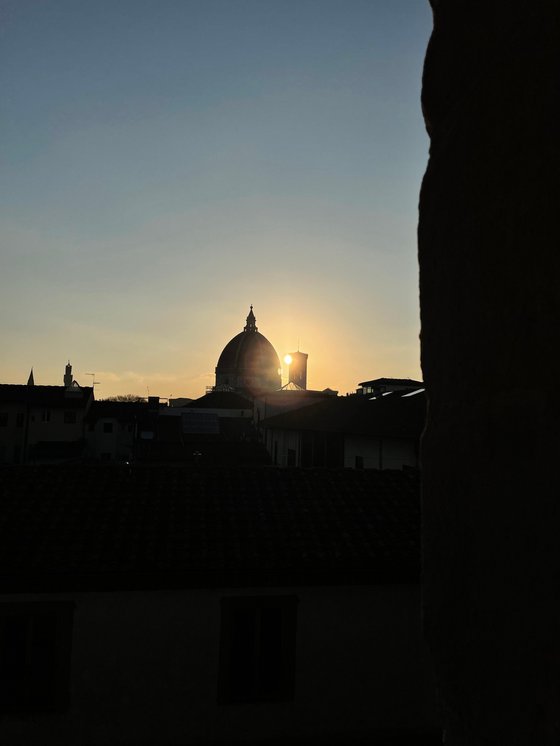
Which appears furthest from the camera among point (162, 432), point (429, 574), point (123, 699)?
point (162, 432)

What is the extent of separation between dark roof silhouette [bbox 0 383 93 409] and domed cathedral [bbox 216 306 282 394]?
1833 inches

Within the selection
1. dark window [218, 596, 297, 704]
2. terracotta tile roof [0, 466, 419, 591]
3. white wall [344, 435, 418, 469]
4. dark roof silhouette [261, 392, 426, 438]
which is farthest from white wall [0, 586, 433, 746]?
white wall [344, 435, 418, 469]

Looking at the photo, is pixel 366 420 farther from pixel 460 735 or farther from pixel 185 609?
pixel 460 735

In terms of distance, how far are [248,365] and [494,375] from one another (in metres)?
96.0

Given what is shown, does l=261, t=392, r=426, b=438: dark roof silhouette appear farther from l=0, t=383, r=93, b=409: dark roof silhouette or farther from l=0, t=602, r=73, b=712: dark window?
l=0, t=383, r=93, b=409: dark roof silhouette

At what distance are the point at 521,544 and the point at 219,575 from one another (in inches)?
261

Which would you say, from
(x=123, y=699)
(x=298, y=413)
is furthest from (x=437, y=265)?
→ (x=298, y=413)

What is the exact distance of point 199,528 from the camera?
25.5 ft

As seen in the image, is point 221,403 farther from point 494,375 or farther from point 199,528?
point 494,375

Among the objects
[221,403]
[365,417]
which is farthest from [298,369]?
[365,417]

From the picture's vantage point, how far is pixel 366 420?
78.7ft

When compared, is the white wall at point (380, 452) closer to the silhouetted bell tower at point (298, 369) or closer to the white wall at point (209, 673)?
the white wall at point (209, 673)

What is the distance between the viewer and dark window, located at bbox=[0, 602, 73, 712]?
21.6ft

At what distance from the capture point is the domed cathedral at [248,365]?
96.1 metres
